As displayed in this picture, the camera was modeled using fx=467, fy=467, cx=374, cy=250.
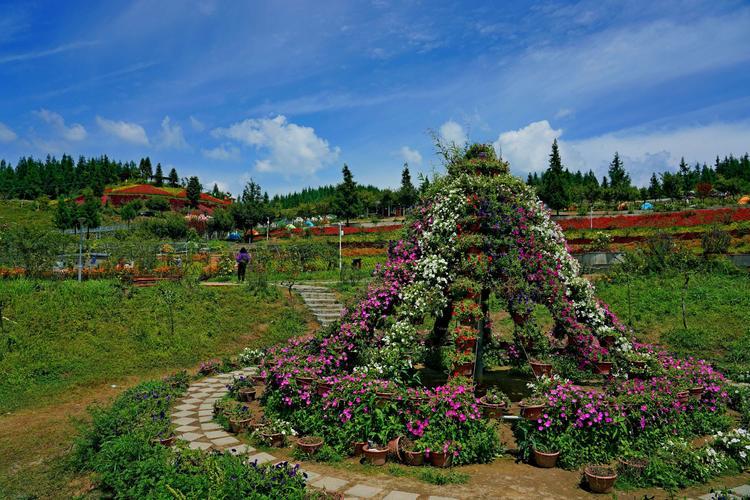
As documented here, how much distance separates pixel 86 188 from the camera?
285ft

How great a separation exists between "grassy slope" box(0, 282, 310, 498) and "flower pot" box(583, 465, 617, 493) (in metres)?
5.04

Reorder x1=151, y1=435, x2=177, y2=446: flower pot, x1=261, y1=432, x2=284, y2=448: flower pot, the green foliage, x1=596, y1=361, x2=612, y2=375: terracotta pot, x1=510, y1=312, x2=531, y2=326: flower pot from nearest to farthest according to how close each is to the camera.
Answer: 1. the green foliage
2. x1=151, y1=435, x2=177, y2=446: flower pot
3. x1=261, y1=432, x2=284, y2=448: flower pot
4. x1=510, y1=312, x2=531, y2=326: flower pot
5. x1=596, y1=361, x2=612, y2=375: terracotta pot

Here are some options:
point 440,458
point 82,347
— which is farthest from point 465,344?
point 82,347

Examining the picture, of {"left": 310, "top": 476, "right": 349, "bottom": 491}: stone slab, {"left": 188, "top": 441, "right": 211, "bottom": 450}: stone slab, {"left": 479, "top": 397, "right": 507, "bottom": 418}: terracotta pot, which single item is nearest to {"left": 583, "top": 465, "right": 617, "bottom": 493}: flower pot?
{"left": 479, "top": 397, "right": 507, "bottom": 418}: terracotta pot

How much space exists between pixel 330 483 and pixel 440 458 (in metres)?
1.21

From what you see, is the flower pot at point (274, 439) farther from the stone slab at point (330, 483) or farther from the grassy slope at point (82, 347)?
the grassy slope at point (82, 347)

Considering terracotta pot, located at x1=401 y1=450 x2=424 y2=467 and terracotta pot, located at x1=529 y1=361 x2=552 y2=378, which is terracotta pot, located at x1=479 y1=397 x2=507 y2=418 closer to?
terracotta pot, located at x1=401 y1=450 x2=424 y2=467

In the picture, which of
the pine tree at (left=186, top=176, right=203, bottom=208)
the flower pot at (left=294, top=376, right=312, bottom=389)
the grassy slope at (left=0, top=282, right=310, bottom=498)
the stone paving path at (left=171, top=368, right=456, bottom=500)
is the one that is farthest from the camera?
the pine tree at (left=186, top=176, right=203, bottom=208)

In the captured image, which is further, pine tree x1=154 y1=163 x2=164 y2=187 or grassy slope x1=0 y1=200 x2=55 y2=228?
pine tree x1=154 y1=163 x2=164 y2=187

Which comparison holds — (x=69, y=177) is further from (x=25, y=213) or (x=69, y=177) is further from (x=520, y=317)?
(x=520, y=317)

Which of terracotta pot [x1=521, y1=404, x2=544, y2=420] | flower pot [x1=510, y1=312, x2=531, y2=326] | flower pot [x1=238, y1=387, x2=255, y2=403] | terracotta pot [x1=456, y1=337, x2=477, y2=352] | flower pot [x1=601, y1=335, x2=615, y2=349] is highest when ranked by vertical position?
flower pot [x1=510, y1=312, x2=531, y2=326]

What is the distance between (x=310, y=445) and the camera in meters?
5.33

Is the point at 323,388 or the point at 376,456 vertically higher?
the point at 323,388

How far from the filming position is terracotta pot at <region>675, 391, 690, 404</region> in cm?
583
